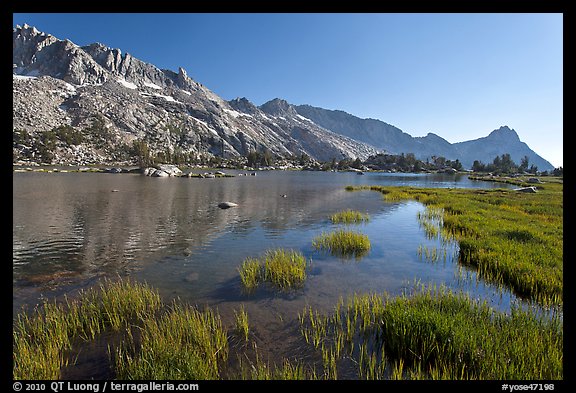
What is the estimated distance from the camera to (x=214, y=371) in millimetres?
7621

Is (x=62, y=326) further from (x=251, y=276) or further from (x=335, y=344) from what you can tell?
(x=335, y=344)

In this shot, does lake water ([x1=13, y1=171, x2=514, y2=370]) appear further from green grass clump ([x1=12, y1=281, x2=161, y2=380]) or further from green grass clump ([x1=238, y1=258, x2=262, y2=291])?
green grass clump ([x1=12, y1=281, x2=161, y2=380])

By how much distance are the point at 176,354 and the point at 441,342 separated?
331 inches

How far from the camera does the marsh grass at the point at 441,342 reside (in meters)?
6.89

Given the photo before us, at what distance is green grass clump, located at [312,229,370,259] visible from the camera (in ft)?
68.8

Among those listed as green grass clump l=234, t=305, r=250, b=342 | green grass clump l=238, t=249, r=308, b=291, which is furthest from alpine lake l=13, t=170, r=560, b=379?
green grass clump l=238, t=249, r=308, b=291

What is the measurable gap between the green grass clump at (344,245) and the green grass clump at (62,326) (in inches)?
541

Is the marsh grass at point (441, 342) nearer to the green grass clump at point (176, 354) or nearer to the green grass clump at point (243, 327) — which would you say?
the green grass clump at point (243, 327)

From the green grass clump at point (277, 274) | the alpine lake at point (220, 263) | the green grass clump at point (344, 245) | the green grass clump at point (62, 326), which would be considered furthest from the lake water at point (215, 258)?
the green grass clump at point (62, 326)

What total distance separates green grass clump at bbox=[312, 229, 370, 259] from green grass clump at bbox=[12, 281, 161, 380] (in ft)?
45.1

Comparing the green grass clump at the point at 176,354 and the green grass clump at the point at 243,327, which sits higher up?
the green grass clump at the point at 176,354
